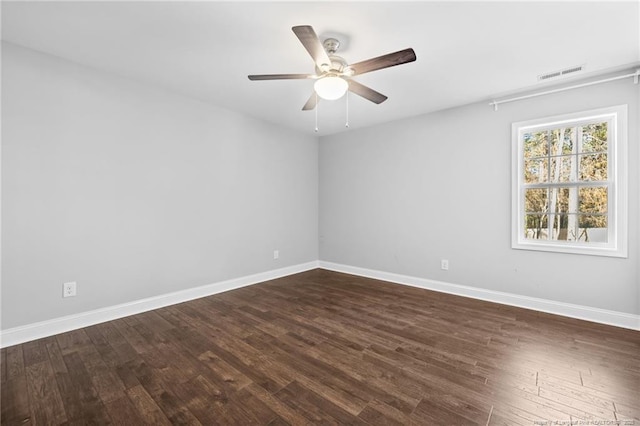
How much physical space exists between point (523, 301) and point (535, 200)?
119 cm

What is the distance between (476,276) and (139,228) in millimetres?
4108

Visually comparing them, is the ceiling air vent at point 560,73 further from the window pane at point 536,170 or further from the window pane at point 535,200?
the window pane at point 535,200

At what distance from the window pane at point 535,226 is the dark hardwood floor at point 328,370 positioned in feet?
2.88

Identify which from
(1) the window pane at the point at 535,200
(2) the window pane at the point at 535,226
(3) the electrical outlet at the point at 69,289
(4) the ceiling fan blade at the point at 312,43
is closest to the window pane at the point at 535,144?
(1) the window pane at the point at 535,200

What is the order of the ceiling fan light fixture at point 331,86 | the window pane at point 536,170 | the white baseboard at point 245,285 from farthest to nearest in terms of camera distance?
the window pane at point 536,170 → the white baseboard at point 245,285 → the ceiling fan light fixture at point 331,86

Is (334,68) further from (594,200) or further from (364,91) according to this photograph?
(594,200)

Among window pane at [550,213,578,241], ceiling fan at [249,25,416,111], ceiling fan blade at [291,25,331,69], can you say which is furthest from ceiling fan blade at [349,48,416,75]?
window pane at [550,213,578,241]

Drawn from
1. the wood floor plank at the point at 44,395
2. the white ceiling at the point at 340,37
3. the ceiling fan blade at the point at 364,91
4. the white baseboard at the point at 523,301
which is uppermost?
the white ceiling at the point at 340,37

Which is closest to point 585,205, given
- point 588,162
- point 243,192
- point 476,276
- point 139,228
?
point 588,162

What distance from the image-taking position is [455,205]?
12.3ft

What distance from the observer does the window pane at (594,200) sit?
2.87 m

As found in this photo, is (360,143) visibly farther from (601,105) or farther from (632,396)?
(632,396)

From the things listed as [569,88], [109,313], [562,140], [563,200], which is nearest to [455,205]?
[563,200]

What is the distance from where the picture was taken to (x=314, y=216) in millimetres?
5273
